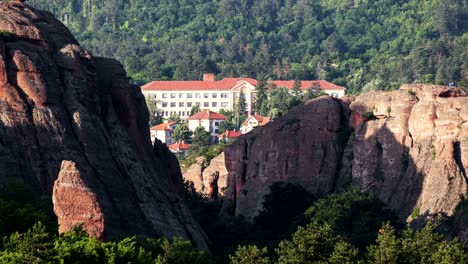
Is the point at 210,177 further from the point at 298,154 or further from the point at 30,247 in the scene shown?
the point at 30,247

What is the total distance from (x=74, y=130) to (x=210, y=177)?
29.4 m

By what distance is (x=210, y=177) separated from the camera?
10731 cm

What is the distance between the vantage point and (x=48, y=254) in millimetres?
58750

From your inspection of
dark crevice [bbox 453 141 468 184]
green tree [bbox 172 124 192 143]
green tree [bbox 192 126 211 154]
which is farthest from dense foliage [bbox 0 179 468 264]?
green tree [bbox 172 124 192 143]

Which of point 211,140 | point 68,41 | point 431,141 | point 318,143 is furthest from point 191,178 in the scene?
point 211,140

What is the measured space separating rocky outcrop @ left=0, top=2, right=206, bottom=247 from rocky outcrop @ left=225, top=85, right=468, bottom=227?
1306 centimetres

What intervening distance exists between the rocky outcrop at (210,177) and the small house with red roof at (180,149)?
66.0 metres

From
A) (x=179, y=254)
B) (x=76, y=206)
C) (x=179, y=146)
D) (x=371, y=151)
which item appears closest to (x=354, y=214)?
(x=371, y=151)

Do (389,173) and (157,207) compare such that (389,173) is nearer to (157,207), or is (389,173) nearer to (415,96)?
(415,96)

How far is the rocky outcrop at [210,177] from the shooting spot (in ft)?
349

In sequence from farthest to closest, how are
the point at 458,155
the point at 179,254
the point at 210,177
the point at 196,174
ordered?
1. the point at 196,174
2. the point at 210,177
3. the point at 458,155
4. the point at 179,254

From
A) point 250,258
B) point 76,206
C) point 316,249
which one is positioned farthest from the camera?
point 76,206

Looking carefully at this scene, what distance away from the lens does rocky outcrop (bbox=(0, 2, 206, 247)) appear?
75.9 meters

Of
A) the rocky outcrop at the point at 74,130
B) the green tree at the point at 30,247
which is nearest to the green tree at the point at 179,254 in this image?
the rocky outcrop at the point at 74,130
